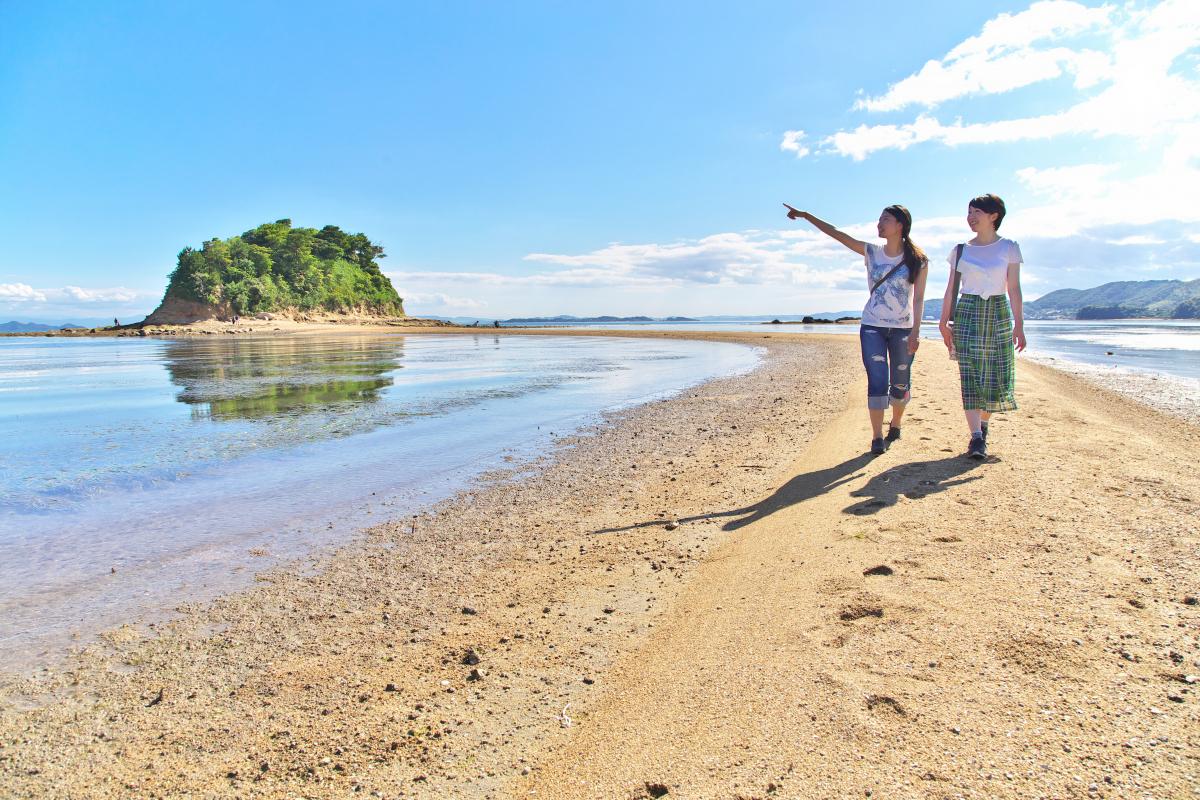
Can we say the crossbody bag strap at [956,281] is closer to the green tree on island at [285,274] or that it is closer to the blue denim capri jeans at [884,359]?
the blue denim capri jeans at [884,359]

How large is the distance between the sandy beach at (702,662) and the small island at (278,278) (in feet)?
278

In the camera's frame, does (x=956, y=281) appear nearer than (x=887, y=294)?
Yes

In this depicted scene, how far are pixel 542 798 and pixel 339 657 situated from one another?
5.43ft

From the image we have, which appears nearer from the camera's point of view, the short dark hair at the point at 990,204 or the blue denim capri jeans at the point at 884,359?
the short dark hair at the point at 990,204

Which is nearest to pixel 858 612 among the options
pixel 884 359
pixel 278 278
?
pixel 884 359

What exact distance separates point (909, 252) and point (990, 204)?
0.77m

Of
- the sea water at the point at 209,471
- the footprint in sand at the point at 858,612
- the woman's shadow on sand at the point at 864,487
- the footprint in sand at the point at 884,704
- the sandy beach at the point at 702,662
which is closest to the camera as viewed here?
the sandy beach at the point at 702,662

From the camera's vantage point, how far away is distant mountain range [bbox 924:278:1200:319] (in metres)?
89.2

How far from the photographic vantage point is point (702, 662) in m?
2.84

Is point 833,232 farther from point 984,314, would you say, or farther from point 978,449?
point 978,449

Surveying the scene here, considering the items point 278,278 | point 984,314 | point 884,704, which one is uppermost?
point 278,278

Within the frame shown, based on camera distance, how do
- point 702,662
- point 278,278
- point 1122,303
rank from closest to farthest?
point 702,662 < point 278,278 < point 1122,303

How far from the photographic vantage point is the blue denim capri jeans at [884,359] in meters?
6.20

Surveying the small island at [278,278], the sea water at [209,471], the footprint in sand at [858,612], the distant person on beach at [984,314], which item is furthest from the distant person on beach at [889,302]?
the small island at [278,278]
